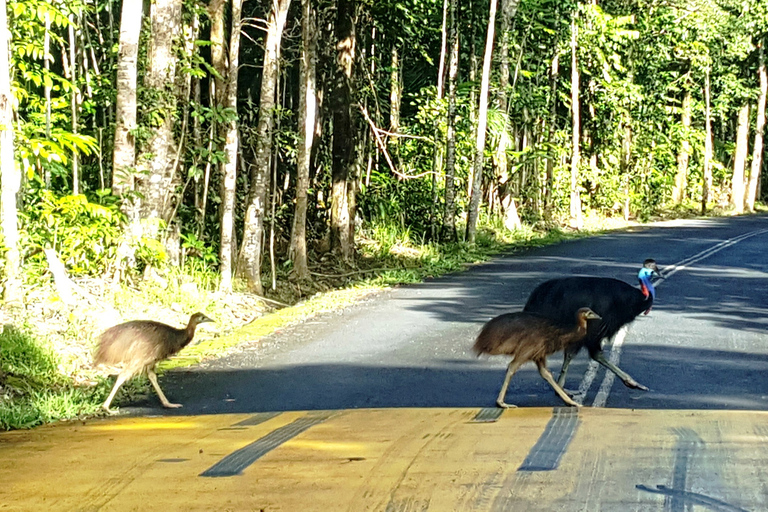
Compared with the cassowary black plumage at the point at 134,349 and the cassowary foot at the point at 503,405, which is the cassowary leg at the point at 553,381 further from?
the cassowary black plumage at the point at 134,349

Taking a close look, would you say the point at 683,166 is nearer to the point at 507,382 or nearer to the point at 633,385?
the point at 633,385

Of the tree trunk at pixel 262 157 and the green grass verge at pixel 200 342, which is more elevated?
the tree trunk at pixel 262 157

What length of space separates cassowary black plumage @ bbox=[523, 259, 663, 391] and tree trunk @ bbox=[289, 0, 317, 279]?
32.2ft

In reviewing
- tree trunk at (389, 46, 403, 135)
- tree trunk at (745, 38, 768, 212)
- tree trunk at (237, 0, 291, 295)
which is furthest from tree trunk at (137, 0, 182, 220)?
tree trunk at (745, 38, 768, 212)

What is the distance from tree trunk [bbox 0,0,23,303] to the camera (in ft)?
34.5

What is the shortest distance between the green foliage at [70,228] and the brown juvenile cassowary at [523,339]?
5.73 metres

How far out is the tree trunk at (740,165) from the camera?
49.8 meters

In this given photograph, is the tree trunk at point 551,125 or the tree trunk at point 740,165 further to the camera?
the tree trunk at point 740,165

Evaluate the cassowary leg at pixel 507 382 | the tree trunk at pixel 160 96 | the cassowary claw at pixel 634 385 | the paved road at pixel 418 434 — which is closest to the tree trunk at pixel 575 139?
the paved road at pixel 418 434

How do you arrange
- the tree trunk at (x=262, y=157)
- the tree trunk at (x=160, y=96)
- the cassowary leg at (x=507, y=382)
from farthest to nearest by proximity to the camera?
the tree trunk at (x=262, y=157)
the tree trunk at (x=160, y=96)
the cassowary leg at (x=507, y=382)

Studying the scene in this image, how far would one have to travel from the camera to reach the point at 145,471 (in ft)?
22.4

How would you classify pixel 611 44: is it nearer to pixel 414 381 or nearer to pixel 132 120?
pixel 132 120

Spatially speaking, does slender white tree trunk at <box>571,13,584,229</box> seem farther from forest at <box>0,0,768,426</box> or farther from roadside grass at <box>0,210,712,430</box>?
roadside grass at <box>0,210,712,430</box>

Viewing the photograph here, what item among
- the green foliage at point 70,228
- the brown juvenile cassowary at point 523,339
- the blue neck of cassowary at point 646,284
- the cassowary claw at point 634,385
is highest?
the green foliage at point 70,228
